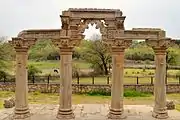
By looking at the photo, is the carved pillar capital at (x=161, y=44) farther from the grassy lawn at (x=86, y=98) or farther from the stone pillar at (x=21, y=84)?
the grassy lawn at (x=86, y=98)

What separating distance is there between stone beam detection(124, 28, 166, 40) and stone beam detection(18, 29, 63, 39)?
3.19m

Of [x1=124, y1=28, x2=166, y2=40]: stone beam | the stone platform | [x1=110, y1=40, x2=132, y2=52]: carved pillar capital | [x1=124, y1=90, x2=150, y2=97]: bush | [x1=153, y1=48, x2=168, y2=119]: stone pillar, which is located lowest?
the stone platform

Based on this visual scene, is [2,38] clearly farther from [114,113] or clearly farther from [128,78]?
[114,113]

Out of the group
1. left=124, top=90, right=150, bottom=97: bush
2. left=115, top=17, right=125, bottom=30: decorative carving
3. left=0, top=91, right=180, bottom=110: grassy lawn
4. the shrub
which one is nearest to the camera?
left=115, top=17, right=125, bottom=30: decorative carving

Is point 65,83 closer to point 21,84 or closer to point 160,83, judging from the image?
point 21,84

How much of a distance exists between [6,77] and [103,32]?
2178 cm

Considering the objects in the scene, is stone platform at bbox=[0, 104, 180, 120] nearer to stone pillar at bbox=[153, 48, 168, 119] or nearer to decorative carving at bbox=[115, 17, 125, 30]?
stone pillar at bbox=[153, 48, 168, 119]

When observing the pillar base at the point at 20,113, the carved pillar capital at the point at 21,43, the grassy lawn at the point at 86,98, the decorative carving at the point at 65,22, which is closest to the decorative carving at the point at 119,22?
the decorative carving at the point at 65,22

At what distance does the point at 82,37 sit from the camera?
14523 mm

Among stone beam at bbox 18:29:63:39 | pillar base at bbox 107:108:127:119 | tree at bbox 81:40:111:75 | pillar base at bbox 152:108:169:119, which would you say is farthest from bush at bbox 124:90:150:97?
stone beam at bbox 18:29:63:39

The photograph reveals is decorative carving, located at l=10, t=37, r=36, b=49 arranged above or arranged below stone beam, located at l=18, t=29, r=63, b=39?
below

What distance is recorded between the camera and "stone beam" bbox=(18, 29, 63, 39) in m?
14.5

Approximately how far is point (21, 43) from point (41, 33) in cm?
103

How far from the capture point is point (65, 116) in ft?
46.9
